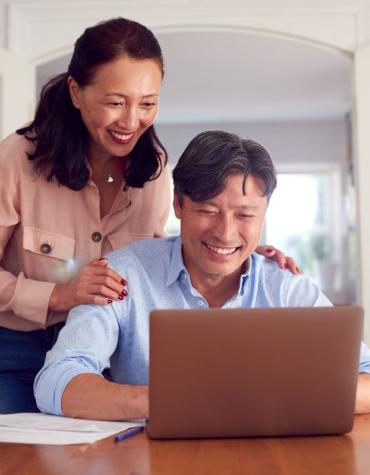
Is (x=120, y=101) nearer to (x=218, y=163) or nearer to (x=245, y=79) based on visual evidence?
(x=218, y=163)

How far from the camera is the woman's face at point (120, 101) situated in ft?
6.26

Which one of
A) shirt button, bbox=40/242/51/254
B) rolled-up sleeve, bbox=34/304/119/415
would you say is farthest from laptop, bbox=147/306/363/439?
shirt button, bbox=40/242/51/254

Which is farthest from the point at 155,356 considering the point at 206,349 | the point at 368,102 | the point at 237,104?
the point at 237,104

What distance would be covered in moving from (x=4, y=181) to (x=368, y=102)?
294 cm

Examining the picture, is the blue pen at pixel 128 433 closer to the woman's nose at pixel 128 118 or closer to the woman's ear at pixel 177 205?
the woman's ear at pixel 177 205

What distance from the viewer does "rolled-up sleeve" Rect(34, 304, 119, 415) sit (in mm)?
1494

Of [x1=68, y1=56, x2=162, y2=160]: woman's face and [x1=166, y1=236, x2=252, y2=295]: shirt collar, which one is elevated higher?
[x1=68, y1=56, x2=162, y2=160]: woman's face

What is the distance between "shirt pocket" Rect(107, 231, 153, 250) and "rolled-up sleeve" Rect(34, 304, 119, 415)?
41 cm

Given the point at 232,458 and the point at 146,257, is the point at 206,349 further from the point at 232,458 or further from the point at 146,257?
the point at 146,257

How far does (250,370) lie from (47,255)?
987 millimetres

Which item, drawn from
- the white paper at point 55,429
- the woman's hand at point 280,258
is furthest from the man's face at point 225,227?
the white paper at point 55,429

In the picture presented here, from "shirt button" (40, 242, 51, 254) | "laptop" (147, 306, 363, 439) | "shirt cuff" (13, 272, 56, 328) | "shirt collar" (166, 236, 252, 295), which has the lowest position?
"laptop" (147, 306, 363, 439)

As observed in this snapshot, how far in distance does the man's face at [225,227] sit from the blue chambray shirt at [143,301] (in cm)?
5

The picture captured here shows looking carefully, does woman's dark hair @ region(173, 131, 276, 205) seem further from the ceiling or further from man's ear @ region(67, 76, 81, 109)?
the ceiling
